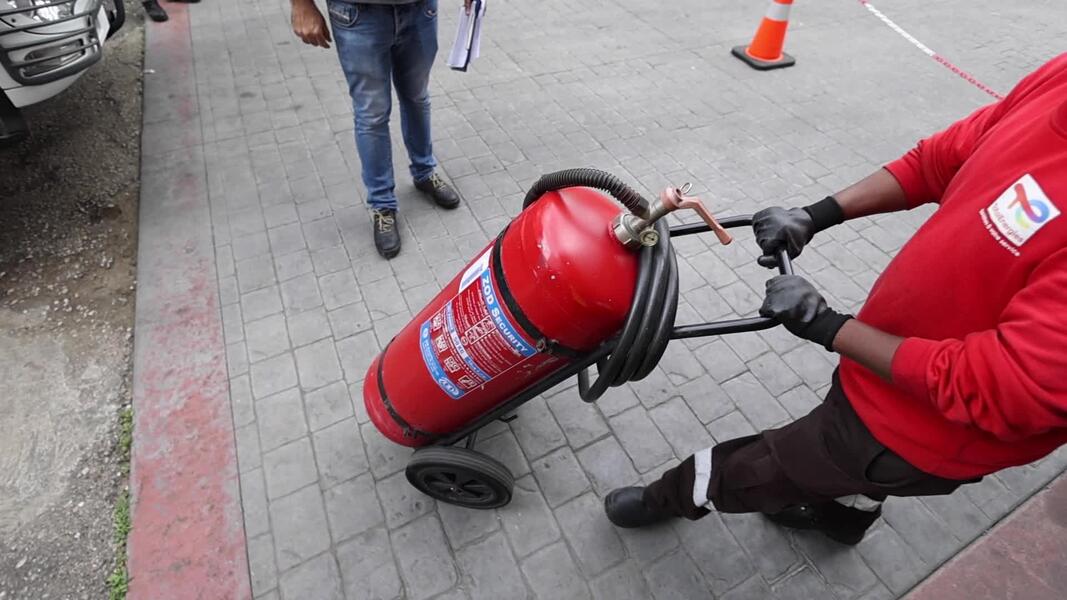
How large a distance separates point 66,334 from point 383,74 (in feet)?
6.41

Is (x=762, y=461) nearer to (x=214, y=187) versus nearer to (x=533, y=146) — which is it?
(x=533, y=146)

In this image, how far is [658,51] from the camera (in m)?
5.21

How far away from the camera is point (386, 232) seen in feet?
10.2

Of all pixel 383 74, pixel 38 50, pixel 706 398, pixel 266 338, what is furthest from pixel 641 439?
pixel 38 50

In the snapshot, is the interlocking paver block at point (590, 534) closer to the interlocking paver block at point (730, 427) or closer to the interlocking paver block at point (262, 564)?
the interlocking paver block at point (730, 427)

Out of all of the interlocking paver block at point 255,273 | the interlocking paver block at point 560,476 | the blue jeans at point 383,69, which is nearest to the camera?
the interlocking paver block at point 560,476

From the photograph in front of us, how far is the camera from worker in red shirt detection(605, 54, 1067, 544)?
1.01 metres

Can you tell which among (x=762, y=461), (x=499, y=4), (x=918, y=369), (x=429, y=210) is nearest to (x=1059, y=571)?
(x=762, y=461)

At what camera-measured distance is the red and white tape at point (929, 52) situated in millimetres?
5004

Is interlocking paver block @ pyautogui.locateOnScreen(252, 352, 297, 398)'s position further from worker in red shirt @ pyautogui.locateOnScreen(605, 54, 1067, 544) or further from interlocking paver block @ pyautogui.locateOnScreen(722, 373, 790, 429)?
interlocking paver block @ pyautogui.locateOnScreen(722, 373, 790, 429)

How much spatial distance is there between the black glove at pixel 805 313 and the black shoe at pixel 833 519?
902mm

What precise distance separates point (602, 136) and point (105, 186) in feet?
10.6

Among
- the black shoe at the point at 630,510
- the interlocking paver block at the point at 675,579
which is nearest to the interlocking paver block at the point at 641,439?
the black shoe at the point at 630,510

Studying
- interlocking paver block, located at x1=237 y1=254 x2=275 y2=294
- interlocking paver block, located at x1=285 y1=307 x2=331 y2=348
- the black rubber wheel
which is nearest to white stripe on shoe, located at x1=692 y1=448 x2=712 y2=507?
the black rubber wheel
